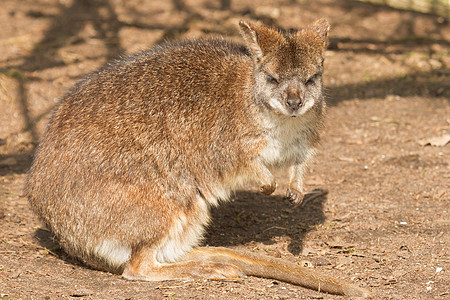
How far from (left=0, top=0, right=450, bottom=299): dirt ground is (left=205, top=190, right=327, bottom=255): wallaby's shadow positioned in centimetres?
2

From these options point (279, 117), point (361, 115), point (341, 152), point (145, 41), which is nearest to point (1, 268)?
point (279, 117)

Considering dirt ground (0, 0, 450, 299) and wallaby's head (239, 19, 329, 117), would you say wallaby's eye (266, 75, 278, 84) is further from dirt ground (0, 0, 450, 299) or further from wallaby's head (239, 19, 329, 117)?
→ dirt ground (0, 0, 450, 299)

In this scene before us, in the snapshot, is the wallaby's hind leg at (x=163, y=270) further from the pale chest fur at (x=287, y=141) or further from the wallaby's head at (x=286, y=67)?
the wallaby's head at (x=286, y=67)

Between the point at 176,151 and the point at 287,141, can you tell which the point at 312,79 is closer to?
the point at 287,141

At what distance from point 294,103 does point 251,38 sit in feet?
2.24

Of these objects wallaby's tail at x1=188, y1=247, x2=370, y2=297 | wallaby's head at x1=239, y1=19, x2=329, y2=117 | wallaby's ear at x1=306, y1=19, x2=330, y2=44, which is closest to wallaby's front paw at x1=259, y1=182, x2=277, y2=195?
wallaby's tail at x1=188, y1=247, x2=370, y2=297

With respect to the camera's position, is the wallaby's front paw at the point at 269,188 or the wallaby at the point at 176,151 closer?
the wallaby at the point at 176,151

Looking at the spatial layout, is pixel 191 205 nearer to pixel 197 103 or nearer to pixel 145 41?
pixel 197 103

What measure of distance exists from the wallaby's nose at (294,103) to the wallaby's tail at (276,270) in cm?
115

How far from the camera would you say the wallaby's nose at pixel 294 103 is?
13.6 ft

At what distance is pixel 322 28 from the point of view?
185 inches

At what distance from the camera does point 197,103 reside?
4684 millimetres

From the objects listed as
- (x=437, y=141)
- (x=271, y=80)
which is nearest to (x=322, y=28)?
(x=271, y=80)

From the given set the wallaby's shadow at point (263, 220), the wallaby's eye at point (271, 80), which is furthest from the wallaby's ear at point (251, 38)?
the wallaby's shadow at point (263, 220)
